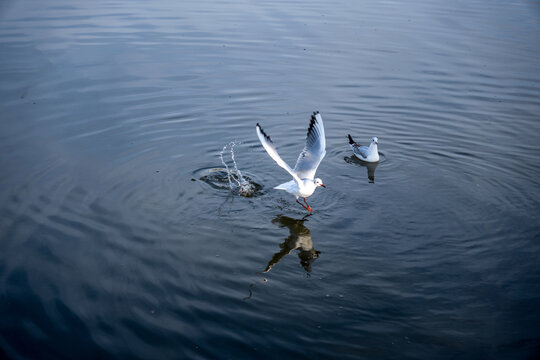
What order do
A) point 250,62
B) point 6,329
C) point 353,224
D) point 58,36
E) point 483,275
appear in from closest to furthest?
1. point 6,329
2. point 483,275
3. point 353,224
4. point 250,62
5. point 58,36

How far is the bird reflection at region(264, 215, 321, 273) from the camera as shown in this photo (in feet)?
23.7

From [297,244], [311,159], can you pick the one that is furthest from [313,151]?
[297,244]

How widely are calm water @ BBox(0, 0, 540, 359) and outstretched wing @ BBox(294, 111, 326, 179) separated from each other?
0.60 m

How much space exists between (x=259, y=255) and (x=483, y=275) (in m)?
3.11

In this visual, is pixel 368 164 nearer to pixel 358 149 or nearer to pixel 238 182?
pixel 358 149

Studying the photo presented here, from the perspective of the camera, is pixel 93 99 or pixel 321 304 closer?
pixel 321 304

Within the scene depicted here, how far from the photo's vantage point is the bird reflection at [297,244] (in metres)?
7.24

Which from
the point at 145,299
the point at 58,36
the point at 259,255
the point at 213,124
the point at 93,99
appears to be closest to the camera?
the point at 145,299

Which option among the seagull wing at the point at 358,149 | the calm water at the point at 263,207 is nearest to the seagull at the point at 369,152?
the seagull wing at the point at 358,149

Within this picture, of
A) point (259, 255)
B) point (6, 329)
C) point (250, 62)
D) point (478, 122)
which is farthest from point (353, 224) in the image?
point (250, 62)

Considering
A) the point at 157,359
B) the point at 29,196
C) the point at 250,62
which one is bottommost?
the point at 157,359

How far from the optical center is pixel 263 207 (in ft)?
28.2

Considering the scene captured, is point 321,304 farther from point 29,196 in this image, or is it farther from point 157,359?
point 29,196

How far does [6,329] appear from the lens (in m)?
5.75
